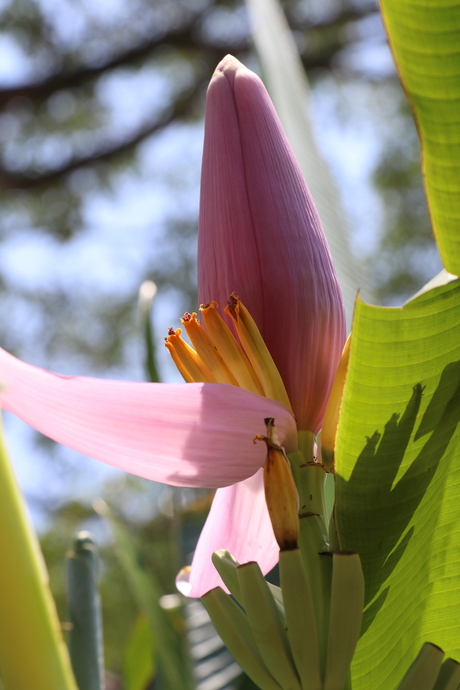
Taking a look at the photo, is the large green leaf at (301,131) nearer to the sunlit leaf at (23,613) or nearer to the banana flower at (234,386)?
the banana flower at (234,386)

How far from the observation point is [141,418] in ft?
0.52

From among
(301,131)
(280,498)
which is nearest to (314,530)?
(280,498)

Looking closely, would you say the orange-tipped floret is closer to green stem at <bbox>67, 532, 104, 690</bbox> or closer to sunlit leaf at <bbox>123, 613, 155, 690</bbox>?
green stem at <bbox>67, 532, 104, 690</bbox>

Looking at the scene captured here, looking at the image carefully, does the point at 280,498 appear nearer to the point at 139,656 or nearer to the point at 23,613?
the point at 23,613

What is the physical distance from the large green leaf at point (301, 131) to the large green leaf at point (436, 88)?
0.46ft

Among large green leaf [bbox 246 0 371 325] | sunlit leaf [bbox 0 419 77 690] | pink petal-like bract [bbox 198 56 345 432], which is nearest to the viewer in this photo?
sunlit leaf [bbox 0 419 77 690]

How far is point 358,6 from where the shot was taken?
2.44m

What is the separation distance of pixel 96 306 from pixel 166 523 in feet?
2.90

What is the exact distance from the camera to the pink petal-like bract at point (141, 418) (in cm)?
16

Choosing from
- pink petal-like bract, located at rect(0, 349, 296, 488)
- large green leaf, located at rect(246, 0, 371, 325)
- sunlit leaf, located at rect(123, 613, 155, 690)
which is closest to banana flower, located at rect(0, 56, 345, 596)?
pink petal-like bract, located at rect(0, 349, 296, 488)

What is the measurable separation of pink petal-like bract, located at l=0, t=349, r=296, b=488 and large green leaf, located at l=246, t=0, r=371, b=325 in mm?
159

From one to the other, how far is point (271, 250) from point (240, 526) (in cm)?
8

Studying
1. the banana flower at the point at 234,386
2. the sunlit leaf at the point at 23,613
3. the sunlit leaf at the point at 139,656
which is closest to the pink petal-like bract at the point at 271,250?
the banana flower at the point at 234,386

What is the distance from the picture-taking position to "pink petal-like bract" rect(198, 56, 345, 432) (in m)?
0.19
